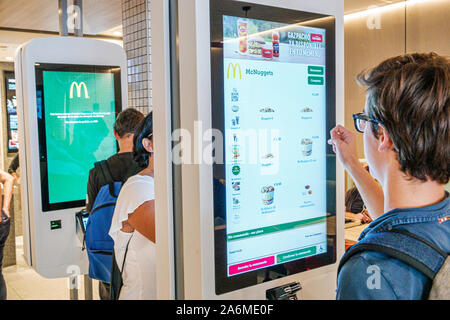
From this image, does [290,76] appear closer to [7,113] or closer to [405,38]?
[405,38]

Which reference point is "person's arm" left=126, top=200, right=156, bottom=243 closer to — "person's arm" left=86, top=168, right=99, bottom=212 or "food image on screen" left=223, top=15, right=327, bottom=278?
"food image on screen" left=223, top=15, right=327, bottom=278

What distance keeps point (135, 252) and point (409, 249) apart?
0.96m

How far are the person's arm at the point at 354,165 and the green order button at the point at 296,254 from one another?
8.0 inches

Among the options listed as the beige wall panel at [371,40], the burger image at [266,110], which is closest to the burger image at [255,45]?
the burger image at [266,110]

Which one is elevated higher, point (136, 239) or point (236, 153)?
point (236, 153)

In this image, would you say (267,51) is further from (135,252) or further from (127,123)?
(127,123)

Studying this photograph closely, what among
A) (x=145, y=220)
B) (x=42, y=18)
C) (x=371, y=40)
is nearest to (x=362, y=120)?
(x=145, y=220)

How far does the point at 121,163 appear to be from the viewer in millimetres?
2182

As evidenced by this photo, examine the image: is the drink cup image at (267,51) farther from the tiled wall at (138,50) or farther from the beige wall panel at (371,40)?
the beige wall panel at (371,40)

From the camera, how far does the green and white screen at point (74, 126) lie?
2449 mm

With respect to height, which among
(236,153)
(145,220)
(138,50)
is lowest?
(145,220)

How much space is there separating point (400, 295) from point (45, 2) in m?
3.97
